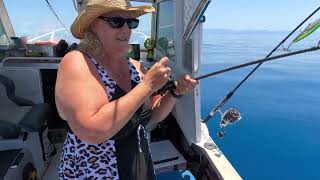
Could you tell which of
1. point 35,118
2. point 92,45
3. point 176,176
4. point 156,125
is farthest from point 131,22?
point 156,125

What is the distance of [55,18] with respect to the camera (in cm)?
488

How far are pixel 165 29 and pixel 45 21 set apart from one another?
3182 millimetres

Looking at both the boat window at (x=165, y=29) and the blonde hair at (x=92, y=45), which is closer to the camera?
the blonde hair at (x=92, y=45)

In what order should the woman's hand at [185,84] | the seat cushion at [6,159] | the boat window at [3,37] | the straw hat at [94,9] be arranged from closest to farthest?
the straw hat at [94,9] < the woman's hand at [185,84] < the seat cushion at [6,159] < the boat window at [3,37]

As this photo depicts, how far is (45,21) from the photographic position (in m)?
5.50

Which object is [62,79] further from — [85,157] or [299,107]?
[299,107]

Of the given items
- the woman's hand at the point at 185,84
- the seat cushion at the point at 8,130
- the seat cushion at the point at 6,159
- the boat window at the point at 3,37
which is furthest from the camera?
the boat window at the point at 3,37

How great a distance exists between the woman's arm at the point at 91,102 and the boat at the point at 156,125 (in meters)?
0.87

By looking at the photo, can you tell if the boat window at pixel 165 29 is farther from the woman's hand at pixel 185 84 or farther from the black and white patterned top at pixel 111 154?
the black and white patterned top at pixel 111 154

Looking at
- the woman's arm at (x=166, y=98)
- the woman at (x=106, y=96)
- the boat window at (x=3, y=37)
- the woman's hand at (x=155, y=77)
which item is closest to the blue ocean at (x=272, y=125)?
the woman's arm at (x=166, y=98)

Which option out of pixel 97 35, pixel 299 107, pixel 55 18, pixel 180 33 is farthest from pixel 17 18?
pixel 299 107

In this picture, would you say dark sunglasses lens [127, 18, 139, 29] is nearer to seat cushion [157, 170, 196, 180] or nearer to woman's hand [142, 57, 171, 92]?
woman's hand [142, 57, 171, 92]

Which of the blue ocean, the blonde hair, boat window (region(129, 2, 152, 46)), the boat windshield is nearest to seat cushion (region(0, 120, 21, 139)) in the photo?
the blonde hair

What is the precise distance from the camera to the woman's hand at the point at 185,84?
137 cm
